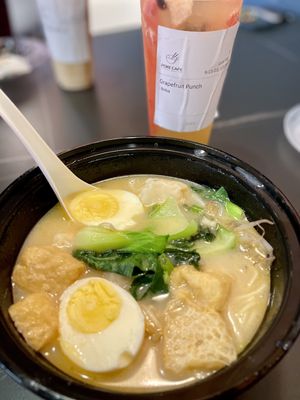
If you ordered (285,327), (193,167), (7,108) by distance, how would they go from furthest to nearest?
(193,167) → (7,108) → (285,327)

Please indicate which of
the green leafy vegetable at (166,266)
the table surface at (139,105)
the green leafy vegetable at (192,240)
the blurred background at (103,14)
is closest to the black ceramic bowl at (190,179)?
the green leafy vegetable at (192,240)

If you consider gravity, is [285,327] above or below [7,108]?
below

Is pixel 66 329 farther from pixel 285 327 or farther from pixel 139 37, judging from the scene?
pixel 139 37

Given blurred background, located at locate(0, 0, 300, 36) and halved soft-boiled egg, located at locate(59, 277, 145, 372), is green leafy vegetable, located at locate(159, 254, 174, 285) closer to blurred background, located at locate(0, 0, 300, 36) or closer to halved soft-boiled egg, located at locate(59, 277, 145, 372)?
halved soft-boiled egg, located at locate(59, 277, 145, 372)

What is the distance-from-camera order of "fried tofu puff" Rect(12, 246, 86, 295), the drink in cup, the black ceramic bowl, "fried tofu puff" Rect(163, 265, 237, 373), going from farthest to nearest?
1. the drink in cup
2. "fried tofu puff" Rect(12, 246, 86, 295)
3. "fried tofu puff" Rect(163, 265, 237, 373)
4. the black ceramic bowl

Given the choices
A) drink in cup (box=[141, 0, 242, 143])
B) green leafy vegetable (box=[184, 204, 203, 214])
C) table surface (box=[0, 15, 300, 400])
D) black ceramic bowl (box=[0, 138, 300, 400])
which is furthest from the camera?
table surface (box=[0, 15, 300, 400])

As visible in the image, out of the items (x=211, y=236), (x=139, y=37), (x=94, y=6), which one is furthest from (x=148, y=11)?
(x=94, y=6)

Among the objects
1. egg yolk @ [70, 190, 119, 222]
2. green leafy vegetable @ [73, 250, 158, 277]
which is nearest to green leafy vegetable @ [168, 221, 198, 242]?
green leafy vegetable @ [73, 250, 158, 277]
